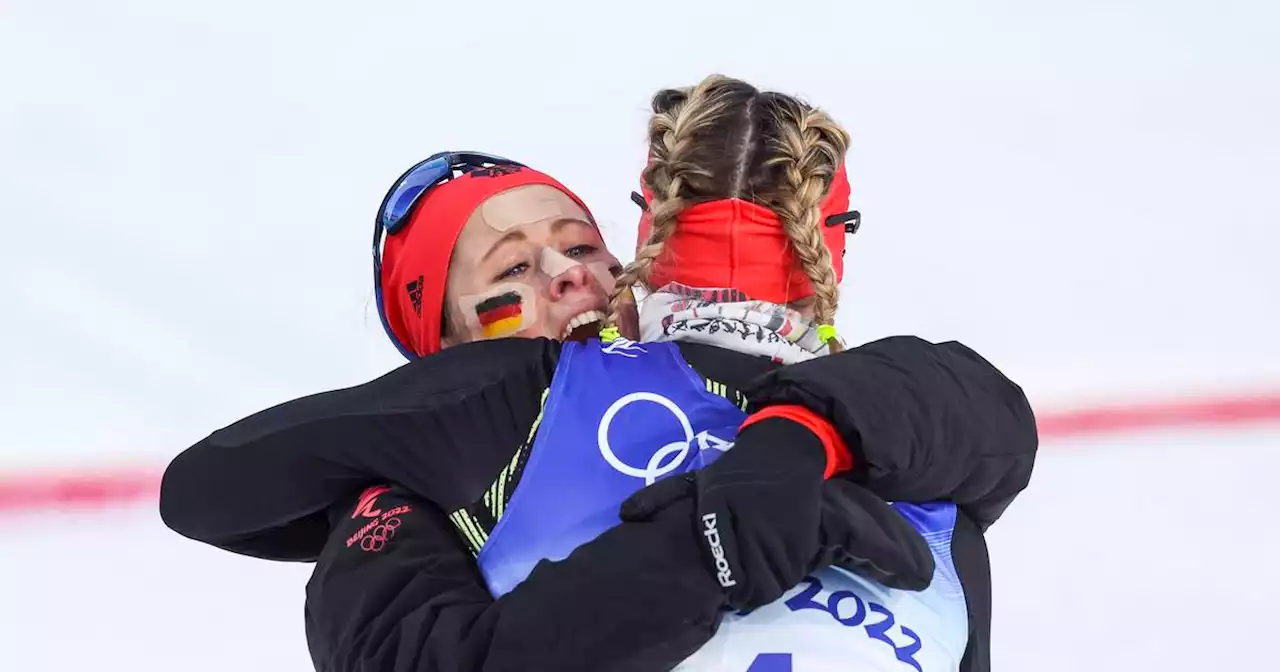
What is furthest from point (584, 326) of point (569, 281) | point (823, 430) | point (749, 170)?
point (823, 430)

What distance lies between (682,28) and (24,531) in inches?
59.2

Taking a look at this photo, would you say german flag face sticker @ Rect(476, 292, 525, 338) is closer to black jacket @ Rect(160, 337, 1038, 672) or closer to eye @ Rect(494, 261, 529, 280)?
eye @ Rect(494, 261, 529, 280)

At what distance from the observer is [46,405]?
7.40 feet

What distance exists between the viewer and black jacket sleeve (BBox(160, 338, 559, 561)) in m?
1.20

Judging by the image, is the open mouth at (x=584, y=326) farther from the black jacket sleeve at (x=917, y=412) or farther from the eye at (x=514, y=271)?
the black jacket sleeve at (x=917, y=412)

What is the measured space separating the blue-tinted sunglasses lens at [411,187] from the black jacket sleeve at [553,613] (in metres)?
0.67

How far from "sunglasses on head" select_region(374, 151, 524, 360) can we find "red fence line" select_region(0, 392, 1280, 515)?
0.62 m

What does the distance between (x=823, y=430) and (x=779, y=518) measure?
0.09 m

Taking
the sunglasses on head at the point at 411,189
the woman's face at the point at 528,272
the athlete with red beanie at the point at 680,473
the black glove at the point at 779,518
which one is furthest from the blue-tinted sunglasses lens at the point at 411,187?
the black glove at the point at 779,518

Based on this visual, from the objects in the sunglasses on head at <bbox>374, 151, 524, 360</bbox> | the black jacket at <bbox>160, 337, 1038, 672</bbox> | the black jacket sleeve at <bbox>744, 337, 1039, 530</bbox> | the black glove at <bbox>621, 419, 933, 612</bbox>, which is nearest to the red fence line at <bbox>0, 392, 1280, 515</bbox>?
the sunglasses on head at <bbox>374, 151, 524, 360</bbox>

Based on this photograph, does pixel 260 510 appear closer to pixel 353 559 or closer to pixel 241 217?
pixel 353 559

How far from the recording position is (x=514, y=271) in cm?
159

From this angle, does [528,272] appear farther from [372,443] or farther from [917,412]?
[917,412]

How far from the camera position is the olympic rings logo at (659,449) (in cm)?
117
